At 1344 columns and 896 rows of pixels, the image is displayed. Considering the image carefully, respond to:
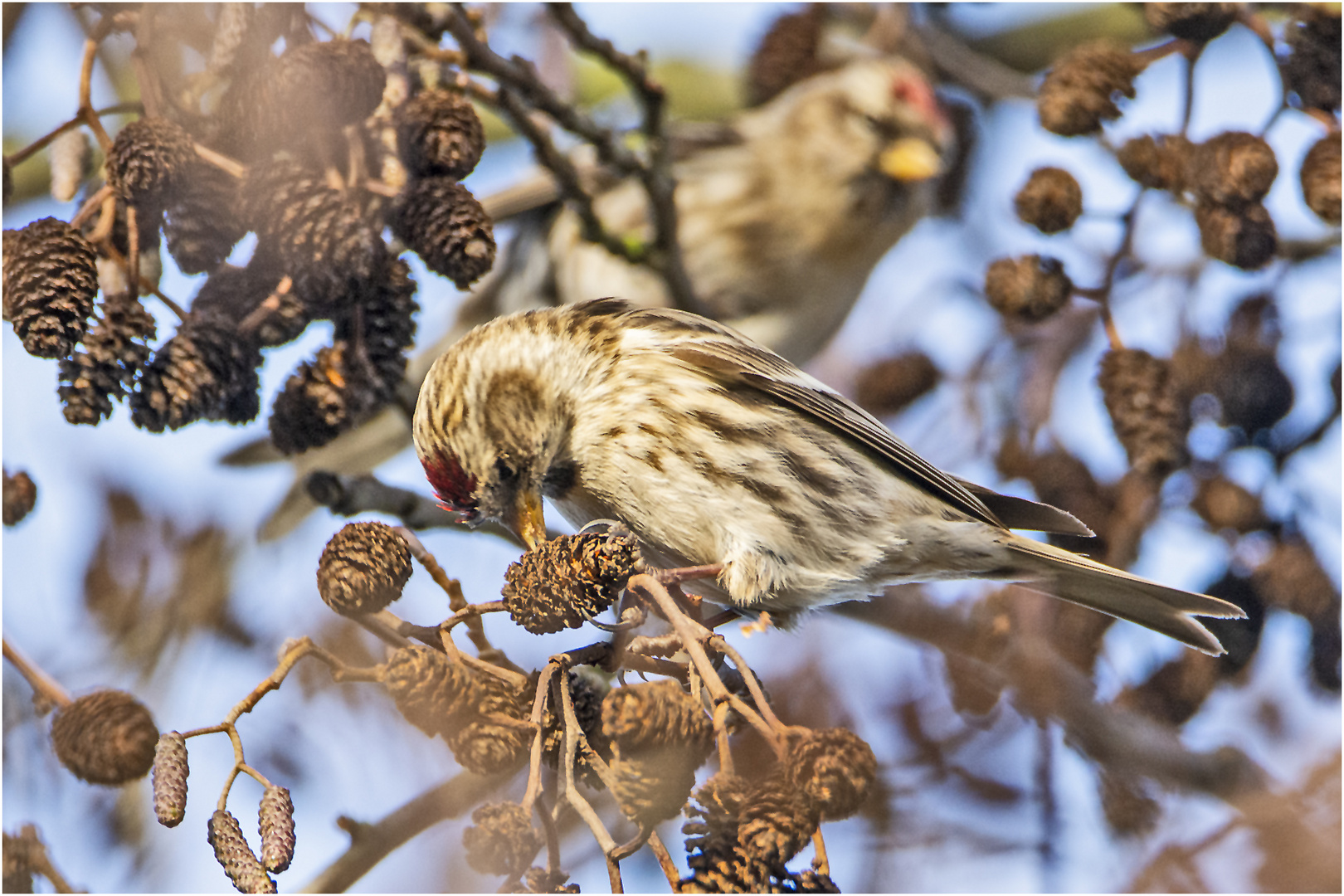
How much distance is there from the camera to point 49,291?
153 cm

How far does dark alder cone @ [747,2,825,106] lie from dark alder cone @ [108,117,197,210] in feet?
8.07

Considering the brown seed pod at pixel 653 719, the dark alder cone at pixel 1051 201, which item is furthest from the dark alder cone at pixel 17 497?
the dark alder cone at pixel 1051 201

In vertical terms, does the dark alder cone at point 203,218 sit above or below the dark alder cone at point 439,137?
below

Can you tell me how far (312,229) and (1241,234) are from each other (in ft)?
5.52

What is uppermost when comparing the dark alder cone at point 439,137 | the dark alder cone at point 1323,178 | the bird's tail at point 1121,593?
the dark alder cone at point 439,137

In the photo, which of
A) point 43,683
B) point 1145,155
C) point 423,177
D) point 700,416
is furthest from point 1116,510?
point 43,683

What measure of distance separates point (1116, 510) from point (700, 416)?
110 centimetres

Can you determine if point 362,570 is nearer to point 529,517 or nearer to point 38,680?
point 38,680

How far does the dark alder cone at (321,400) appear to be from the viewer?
5.90ft

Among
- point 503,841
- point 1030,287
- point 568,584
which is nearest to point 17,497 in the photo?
point 568,584

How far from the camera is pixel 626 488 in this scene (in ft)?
6.78

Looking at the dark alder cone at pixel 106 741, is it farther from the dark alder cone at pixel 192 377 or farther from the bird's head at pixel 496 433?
the bird's head at pixel 496 433

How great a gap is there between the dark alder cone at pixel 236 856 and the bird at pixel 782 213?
2.08 metres

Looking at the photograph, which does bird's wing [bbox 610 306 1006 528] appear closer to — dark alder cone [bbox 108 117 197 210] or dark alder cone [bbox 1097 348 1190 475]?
dark alder cone [bbox 1097 348 1190 475]
